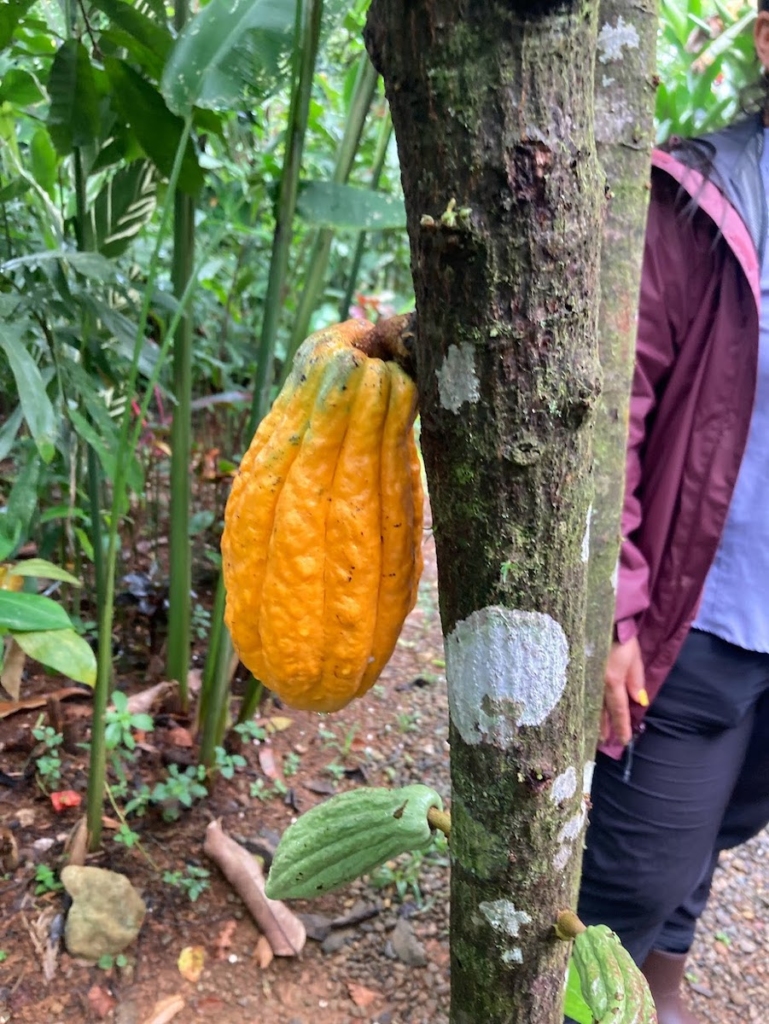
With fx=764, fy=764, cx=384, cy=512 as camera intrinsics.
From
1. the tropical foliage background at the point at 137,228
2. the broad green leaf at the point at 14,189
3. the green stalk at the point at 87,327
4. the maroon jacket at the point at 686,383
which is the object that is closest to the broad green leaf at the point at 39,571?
the tropical foliage background at the point at 137,228

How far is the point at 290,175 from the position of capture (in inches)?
42.4

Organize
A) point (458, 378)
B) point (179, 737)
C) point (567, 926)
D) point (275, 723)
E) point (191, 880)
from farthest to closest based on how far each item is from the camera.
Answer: point (275, 723)
point (179, 737)
point (191, 880)
point (567, 926)
point (458, 378)

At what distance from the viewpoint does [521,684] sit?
45cm

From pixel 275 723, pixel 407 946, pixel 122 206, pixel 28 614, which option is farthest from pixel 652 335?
pixel 275 723

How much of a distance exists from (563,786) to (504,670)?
0.31 feet

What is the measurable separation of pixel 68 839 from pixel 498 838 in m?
1.18

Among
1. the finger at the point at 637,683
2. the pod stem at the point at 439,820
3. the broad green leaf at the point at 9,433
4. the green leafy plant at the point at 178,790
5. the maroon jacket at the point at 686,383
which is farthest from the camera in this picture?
the green leafy plant at the point at 178,790

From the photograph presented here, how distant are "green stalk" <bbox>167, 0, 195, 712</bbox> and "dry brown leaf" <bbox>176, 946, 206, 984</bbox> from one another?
501 mm

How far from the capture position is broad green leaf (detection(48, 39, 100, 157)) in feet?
3.57

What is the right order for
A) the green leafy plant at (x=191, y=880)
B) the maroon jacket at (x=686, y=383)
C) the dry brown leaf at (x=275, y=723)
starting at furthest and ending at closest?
the dry brown leaf at (x=275, y=723)
the green leafy plant at (x=191, y=880)
the maroon jacket at (x=686, y=383)

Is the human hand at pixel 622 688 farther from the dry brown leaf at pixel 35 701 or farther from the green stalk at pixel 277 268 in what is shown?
the dry brown leaf at pixel 35 701

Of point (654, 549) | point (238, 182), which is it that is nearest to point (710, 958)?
point (654, 549)

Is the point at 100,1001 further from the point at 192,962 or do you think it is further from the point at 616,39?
the point at 616,39

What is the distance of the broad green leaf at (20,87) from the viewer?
1237mm
